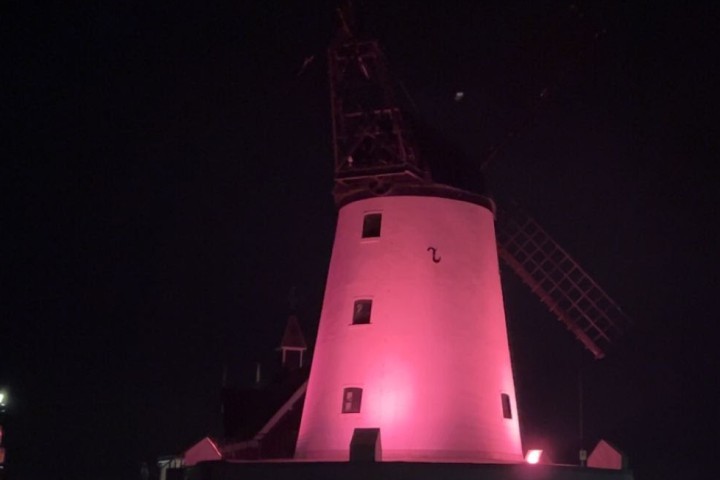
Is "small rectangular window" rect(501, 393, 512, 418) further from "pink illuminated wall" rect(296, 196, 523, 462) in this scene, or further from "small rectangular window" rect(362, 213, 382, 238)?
"small rectangular window" rect(362, 213, 382, 238)

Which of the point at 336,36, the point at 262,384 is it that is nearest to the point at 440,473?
the point at 336,36

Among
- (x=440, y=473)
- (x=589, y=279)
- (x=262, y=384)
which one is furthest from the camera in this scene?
(x=262, y=384)

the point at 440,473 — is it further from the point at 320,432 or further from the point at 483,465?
Result: the point at 320,432

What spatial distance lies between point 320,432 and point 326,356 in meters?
1.54

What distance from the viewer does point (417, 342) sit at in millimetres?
18438

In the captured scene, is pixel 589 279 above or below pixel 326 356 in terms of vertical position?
above

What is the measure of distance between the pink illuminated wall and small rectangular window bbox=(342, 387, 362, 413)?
0.10m

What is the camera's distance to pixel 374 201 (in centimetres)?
1977

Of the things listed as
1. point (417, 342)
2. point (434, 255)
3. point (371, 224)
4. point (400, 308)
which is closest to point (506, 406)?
point (417, 342)

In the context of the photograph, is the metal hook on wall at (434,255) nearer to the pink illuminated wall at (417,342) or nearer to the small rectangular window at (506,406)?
the pink illuminated wall at (417,342)

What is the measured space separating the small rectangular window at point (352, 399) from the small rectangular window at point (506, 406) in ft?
9.65

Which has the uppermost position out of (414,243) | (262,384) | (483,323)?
(262,384)

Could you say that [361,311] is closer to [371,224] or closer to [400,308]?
[400,308]

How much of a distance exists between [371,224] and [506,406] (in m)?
4.56
